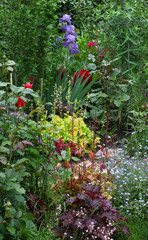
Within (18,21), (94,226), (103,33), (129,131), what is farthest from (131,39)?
(94,226)

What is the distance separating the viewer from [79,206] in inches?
96.6

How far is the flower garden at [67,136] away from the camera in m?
2.27

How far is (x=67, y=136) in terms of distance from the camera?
3.87m

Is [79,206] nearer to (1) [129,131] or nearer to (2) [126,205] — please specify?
(2) [126,205]

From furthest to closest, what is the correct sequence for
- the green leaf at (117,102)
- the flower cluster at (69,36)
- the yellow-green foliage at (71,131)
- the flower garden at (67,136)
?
the flower cluster at (69,36) < the green leaf at (117,102) < the yellow-green foliage at (71,131) < the flower garden at (67,136)

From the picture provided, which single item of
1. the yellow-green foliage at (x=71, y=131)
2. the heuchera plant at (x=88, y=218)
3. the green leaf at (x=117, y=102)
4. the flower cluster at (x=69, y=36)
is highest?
the flower cluster at (x=69, y=36)

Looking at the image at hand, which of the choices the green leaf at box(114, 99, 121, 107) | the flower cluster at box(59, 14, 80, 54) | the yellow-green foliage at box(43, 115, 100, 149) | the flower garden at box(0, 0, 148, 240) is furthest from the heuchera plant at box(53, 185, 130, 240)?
the flower cluster at box(59, 14, 80, 54)

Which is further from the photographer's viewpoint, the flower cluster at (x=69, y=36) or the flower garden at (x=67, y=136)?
the flower cluster at (x=69, y=36)

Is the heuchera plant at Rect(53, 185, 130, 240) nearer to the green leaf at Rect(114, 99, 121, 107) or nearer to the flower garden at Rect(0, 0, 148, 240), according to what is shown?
the flower garden at Rect(0, 0, 148, 240)

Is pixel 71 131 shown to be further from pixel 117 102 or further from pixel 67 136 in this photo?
pixel 117 102

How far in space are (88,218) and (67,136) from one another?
167 centimetres

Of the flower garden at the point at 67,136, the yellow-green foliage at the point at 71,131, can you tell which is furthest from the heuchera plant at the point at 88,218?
the yellow-green foliage at the point at 71,131

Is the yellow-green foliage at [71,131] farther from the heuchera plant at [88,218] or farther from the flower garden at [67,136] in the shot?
the heuchera plant at [88,218]

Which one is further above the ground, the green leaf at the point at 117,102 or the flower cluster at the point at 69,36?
the flower cluster at the point at 69,36
